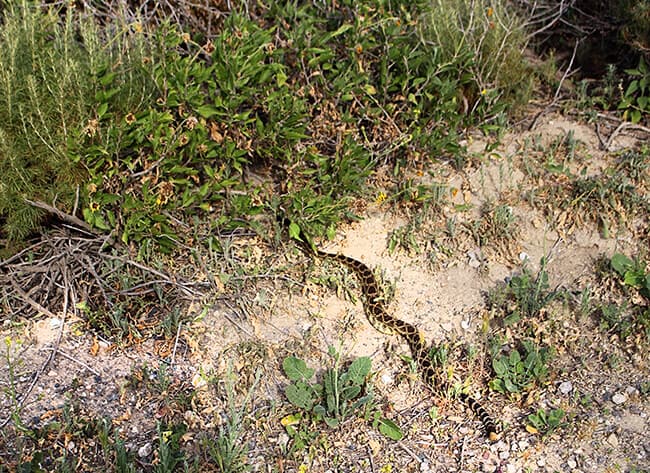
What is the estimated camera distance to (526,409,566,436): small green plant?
469cm

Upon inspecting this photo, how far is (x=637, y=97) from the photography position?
7.05m

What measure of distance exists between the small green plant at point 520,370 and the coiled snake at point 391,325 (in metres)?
0.24

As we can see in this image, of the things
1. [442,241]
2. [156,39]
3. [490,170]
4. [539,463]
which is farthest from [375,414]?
[156,39]

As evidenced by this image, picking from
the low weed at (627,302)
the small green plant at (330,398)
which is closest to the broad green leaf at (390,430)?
the small green plant at (330,398)

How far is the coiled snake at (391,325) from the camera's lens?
4.88 meters

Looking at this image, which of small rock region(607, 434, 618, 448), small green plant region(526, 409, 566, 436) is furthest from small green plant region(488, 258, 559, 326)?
small rock region(607, 434, 618, 448)

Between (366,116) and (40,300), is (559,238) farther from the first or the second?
(40,300)

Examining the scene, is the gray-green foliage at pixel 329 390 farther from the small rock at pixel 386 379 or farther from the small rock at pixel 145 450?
the small rock at pixel 145 450

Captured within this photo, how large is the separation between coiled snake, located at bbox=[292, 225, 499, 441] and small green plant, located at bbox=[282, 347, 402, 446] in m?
0.50

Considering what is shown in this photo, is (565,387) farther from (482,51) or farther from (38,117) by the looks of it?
(38,117)

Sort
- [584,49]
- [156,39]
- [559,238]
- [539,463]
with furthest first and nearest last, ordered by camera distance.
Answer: [584,49], [559,238], [156,39], [539,463]

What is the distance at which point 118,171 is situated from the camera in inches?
209

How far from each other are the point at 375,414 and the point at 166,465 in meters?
1.39

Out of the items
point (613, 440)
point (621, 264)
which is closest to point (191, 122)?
point (621, 264)
